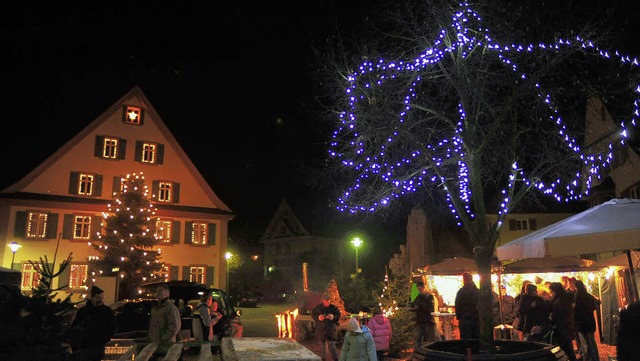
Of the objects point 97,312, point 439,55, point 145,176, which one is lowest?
point 97,312

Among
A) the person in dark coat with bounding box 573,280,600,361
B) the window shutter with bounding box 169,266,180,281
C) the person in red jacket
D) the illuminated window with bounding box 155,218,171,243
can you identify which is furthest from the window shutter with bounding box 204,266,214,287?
the person in dark coat with bounding box 573,280,600,361

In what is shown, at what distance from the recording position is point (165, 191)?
30922 millimetres

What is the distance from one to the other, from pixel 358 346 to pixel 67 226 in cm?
2473

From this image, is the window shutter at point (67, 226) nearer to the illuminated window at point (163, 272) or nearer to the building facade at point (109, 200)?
the building facade at point (109, 200)

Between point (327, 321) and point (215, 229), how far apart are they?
22726 mm

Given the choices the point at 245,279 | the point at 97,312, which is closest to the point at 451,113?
the point at 97,312

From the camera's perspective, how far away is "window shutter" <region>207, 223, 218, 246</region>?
31.8m

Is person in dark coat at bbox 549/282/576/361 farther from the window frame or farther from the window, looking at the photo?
the window

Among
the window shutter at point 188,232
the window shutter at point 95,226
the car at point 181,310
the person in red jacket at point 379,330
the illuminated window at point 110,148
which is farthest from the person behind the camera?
the window shutter at point 188,232

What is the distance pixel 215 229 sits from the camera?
32.2 m

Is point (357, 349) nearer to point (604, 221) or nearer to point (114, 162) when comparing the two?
point (604, 221)

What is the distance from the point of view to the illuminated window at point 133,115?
30.1 m

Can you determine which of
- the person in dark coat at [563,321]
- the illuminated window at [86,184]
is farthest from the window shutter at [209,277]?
the person in dark coat at [563,321]

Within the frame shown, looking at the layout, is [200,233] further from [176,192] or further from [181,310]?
[181,310]
